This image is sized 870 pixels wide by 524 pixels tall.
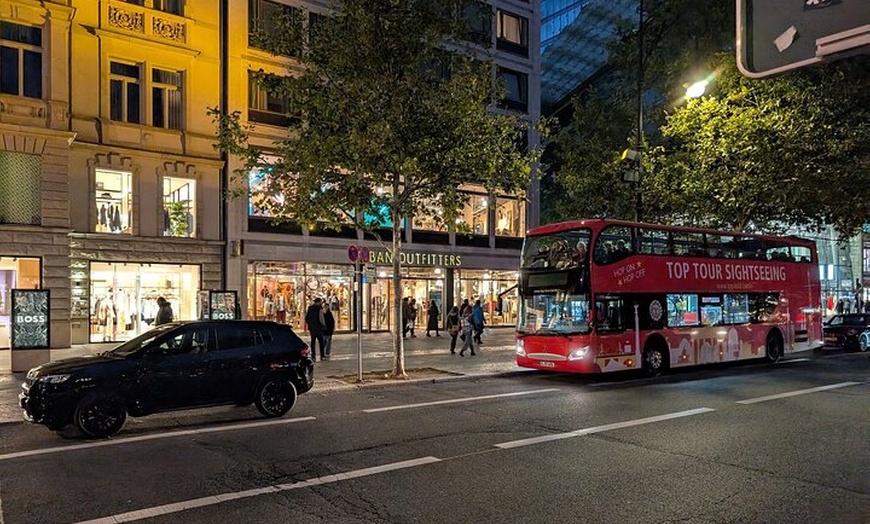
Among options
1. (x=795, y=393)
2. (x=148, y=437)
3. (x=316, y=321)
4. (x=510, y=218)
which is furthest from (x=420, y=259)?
(x=148, y=437)

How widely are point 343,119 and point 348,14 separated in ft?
7.57

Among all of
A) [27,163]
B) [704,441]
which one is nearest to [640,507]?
[704,441]

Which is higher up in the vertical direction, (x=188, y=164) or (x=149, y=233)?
(x=188, y=164)

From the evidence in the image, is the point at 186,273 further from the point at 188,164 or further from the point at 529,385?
the point at 529,385

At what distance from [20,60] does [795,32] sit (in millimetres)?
22558

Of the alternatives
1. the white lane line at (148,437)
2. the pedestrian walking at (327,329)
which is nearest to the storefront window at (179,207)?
the pedestrian walking at (327,329)

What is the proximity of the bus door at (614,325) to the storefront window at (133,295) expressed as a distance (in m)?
14.2

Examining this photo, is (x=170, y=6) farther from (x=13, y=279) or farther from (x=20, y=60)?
(x=13, y=279)

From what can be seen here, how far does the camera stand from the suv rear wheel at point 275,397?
1068cm

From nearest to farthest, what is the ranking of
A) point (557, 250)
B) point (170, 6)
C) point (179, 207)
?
point (557, 250) < point (170, 6) < point (179, 207)

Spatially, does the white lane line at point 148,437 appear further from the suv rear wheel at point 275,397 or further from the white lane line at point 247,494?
the white lane line at point 247,494

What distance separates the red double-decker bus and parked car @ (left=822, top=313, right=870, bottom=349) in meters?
5.98

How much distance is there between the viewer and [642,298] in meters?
16.0

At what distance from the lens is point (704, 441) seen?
8.84 m
